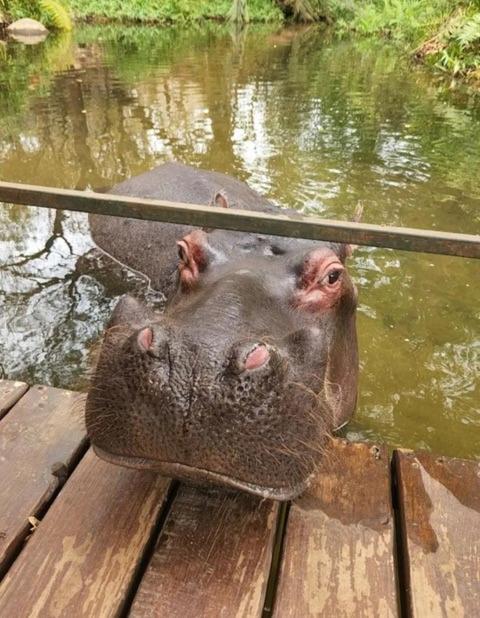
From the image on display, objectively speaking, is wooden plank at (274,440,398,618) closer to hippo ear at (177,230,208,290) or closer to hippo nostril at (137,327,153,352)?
hippo nostril at (137,327,153,352)

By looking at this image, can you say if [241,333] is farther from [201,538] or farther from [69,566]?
[69,566]

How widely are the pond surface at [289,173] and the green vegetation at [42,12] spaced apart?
693 centimetres

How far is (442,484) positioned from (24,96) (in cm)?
1002

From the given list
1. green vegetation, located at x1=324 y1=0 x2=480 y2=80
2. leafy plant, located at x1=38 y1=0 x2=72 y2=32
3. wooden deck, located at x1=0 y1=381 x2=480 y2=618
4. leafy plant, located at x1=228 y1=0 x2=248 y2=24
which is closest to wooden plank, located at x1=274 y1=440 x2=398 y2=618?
wooden deck, located at x1=0 y1=381 x2=480 y2=618

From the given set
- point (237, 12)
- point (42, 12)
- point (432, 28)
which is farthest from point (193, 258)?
point (237, 12)

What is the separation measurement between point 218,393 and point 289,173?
584 centimetres

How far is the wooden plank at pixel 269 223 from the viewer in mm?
1745

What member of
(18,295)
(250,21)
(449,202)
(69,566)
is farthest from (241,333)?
(250,21)

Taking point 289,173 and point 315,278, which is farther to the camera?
point 289,173

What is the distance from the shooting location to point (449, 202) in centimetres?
622

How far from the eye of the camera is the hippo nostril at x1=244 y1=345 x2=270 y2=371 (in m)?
1.52

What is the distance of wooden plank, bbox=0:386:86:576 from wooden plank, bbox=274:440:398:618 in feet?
2.50

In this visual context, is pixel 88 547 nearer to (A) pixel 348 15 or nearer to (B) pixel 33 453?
(B) pixel 33 453

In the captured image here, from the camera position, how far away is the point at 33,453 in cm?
212
